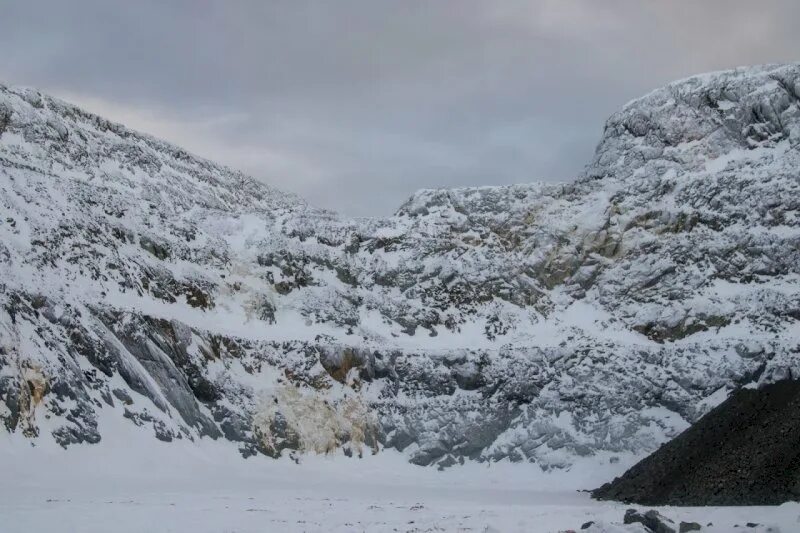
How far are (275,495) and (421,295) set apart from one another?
113 ft

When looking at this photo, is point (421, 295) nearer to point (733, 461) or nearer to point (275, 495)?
point (275, 495)

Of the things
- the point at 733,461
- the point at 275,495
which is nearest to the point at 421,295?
the point at 275,495

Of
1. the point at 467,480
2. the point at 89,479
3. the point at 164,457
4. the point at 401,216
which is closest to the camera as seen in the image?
the point at 89,479

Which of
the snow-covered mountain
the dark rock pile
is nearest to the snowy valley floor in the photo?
the snow-covered mountain

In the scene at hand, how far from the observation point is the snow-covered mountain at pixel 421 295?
56.8 metres

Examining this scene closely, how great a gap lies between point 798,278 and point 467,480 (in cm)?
3507

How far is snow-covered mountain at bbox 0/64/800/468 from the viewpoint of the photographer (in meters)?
56.8

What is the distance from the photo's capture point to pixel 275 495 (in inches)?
1793

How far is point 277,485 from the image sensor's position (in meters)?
51.9

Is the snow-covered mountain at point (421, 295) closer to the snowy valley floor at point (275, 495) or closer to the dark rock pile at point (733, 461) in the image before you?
the snowy valley floor at point (275, 495)

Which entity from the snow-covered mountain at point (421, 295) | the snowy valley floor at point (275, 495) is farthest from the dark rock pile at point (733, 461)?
the snow-covered mountain at point (421, 295)

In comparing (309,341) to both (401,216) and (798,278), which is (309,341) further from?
(798,278)

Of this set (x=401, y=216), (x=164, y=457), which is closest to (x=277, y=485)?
(x=164, y=457)

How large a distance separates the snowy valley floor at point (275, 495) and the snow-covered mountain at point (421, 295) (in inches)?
74.5
